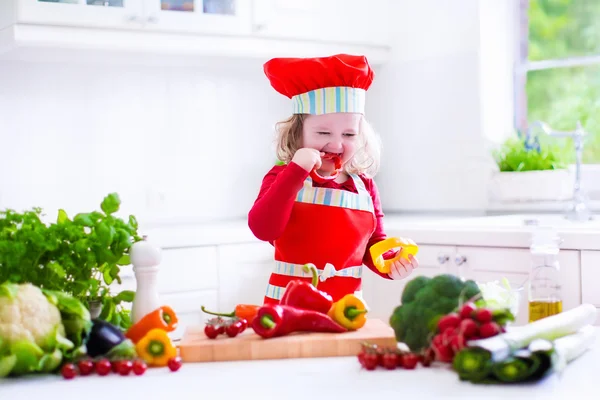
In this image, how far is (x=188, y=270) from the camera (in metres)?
2.96

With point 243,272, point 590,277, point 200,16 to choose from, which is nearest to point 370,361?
point 590,277

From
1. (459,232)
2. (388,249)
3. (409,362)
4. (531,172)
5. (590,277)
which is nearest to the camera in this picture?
(409,362)

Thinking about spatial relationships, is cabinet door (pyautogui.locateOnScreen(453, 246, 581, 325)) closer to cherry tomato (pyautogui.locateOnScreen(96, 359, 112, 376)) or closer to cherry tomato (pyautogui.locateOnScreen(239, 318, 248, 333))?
cherry tomato (pyautogui.locateOnScreen(239, 318, 248, 333))

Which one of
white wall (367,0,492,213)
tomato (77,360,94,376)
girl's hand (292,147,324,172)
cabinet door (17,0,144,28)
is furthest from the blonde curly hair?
white wall (367,0,492,213)

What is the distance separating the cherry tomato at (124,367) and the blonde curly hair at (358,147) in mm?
877

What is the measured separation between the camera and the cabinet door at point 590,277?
2.51m

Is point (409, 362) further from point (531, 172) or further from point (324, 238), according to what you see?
point (531, 172)

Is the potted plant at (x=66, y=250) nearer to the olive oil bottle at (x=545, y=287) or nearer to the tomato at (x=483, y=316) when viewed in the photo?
the tomato at (x=483, y=316)

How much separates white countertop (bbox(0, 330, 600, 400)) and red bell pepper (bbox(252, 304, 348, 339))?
9cm

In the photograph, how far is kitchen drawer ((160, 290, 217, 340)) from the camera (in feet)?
9.59

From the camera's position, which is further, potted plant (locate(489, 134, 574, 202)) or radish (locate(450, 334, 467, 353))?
potted plant (locate(489, 134, 574, 202))

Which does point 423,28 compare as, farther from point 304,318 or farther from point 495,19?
point 304,318

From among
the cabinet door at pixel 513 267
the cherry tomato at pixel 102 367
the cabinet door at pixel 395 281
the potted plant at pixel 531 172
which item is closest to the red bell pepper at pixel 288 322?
the cherry tomato at pixel 102 367

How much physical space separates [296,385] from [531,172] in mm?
2477
